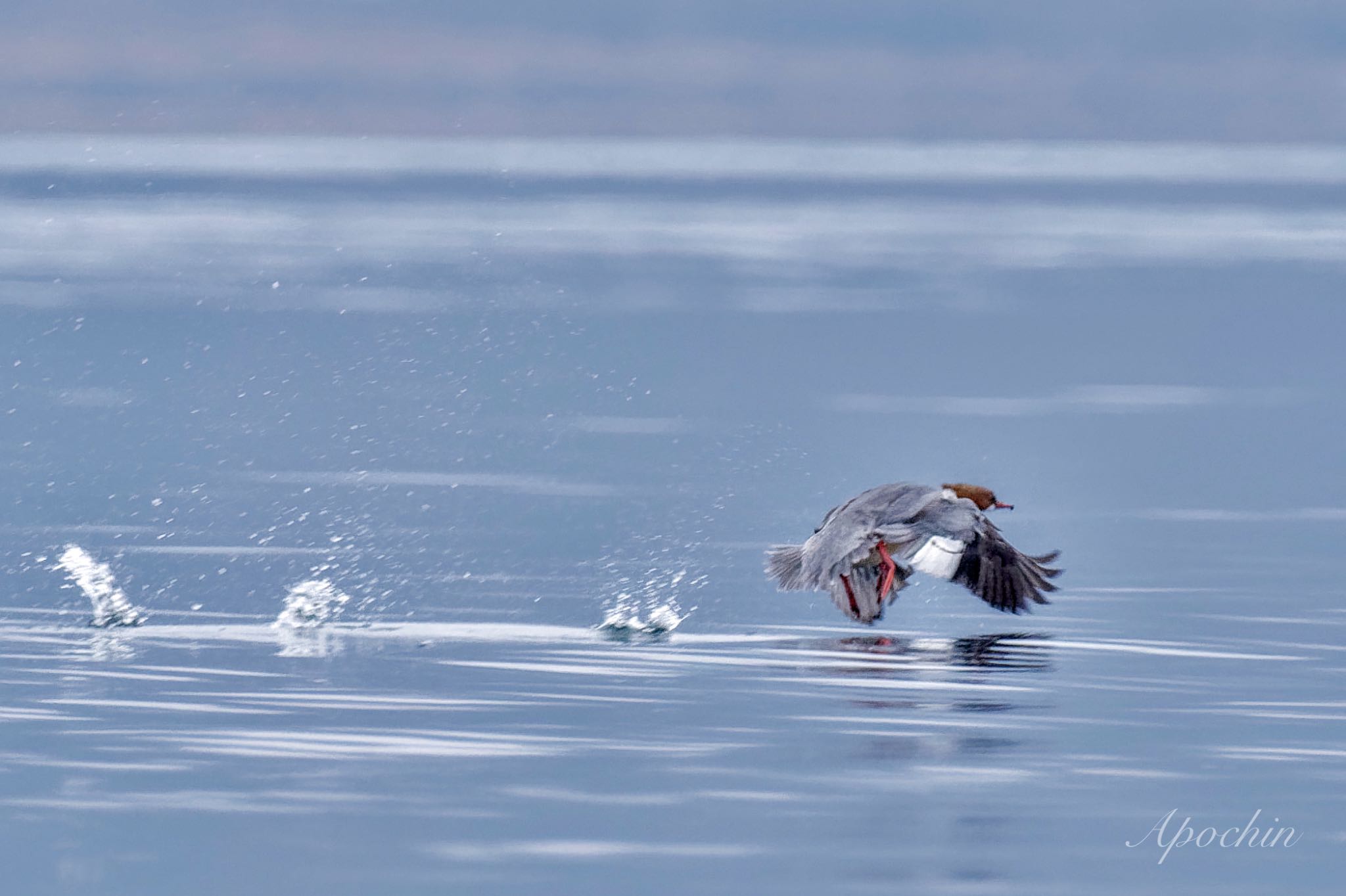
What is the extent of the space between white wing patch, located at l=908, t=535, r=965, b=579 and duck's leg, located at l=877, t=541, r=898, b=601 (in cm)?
38

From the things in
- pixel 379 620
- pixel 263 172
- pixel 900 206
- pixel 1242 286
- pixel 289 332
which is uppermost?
pixel 263 172

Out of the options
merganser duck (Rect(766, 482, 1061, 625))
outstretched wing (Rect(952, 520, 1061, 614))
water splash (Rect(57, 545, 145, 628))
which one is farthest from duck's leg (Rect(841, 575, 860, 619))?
water splash (Rect(57, 545, 145, 628))

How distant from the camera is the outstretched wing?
11.7 metres

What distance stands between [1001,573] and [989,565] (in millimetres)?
62

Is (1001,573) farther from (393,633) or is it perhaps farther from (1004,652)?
(393,633)

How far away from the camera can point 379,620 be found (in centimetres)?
1125

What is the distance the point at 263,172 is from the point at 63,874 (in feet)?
270

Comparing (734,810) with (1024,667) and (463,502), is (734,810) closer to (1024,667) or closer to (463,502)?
(1024,667)

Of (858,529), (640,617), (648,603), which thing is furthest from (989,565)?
(640,617)

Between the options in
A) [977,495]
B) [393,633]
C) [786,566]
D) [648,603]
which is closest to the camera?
[393,633]

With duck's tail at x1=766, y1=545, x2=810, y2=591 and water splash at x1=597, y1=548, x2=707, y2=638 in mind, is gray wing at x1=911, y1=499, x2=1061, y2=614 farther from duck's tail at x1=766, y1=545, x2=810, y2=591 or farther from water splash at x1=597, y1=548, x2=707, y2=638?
water splash at x1=597, y1=548, x2=707, y2=638

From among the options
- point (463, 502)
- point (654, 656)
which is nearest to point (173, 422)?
point (463, 502)
